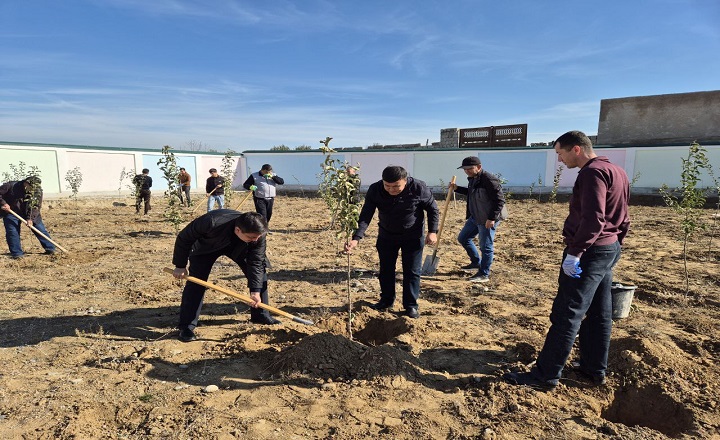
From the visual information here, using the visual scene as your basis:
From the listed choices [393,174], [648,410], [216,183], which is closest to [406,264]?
[393,174]

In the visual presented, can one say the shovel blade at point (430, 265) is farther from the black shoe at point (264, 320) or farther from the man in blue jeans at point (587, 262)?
the man in blue jeans at point (587, 262)

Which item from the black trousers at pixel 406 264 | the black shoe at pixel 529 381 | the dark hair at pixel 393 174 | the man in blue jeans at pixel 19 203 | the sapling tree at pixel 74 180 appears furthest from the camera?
the sapling tree at pixel 74 180

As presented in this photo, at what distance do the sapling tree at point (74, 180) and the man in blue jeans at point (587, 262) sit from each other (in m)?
19.1

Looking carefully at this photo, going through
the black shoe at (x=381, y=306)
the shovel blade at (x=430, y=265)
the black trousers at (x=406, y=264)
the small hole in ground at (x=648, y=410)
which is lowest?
the small hole in ground at (x=648, y=410)

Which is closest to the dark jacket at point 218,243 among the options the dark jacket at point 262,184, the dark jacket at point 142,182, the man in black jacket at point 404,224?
the man in black jacket at point 404,224

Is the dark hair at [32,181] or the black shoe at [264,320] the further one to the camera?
the dark hair at [32,181]

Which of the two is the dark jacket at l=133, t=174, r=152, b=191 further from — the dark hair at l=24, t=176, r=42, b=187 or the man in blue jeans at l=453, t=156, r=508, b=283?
the man in blue jeans at l=453, t=156, r=508, b=283

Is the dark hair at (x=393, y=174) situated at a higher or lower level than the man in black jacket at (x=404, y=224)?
higher

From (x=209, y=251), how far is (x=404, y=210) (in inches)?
78.5

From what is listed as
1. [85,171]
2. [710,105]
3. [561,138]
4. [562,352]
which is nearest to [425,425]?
[562,352]

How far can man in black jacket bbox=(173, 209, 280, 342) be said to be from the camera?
3.79 m

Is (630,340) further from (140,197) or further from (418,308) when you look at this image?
(140,197)

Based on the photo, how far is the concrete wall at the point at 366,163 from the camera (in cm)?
1730

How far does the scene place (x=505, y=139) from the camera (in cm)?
2289
